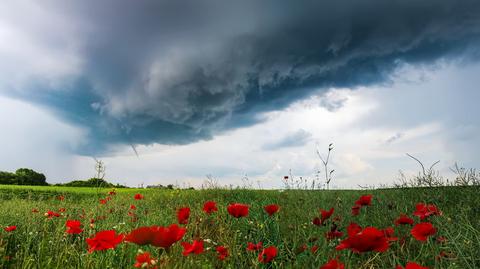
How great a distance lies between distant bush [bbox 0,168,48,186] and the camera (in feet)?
74.5

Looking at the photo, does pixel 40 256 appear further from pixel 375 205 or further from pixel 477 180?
pixel 477 180

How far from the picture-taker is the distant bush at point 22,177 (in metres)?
22.7

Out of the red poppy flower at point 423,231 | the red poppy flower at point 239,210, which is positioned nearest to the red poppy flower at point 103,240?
the red poppy flower at point 239,210

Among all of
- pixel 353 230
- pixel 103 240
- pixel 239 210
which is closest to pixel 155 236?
pixel 103 240

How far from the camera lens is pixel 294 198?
888 centimetres

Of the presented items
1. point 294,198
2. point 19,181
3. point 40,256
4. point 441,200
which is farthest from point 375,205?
point 19,181

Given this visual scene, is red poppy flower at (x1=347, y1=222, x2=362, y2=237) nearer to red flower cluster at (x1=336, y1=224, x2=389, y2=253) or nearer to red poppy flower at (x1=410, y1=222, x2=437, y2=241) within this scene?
red flower cluster at (x1=336, y1=224, x2=389, y2=253)

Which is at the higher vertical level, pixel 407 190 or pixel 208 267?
pixel 407 190

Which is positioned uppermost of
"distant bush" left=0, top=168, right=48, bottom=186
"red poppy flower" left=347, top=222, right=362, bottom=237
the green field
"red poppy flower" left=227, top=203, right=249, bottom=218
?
"distant bush" left=0, top=168, right=48, bottom=186

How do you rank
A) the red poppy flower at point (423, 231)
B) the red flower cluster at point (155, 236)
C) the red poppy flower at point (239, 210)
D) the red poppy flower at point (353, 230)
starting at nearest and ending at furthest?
the red flower cluster at point (155, 236) → the red poppy flower at point (353, 230) → the red poppy flower at point (423, 231) → the red poppy flower at point (239, 210)

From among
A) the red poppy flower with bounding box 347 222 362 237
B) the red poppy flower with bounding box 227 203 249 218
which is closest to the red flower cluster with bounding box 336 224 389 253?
the red poppy flower with bounding box 347 222 362 237

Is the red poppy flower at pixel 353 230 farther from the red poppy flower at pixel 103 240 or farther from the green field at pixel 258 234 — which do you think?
the red poppy flower at pixel 103 240

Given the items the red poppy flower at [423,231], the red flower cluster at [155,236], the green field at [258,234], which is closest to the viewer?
the red flower cluster at [155,236]

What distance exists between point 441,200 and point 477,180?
128cm
